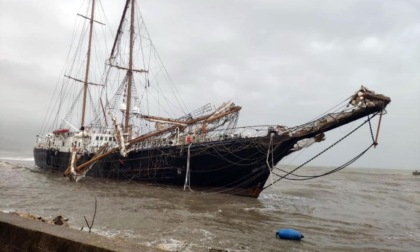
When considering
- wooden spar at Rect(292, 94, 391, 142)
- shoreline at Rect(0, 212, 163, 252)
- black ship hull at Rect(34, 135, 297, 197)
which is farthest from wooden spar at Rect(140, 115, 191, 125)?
shoreline at Rect(0, 212, 163, 252)

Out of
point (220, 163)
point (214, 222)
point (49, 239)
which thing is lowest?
point (214, 222)

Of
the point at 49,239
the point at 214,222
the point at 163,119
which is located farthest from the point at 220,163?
the point at 49,239

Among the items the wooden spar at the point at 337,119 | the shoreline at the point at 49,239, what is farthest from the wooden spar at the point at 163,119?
the shoreline at the point at 49,239

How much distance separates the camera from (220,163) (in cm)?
2141

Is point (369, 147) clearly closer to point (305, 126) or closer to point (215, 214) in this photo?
point (305, 126)

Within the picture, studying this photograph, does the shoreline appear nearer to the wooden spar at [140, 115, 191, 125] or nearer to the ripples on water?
the ripples on water

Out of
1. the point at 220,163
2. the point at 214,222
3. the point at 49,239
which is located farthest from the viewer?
the point at 220,163

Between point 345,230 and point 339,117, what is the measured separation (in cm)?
645

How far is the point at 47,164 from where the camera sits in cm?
4250

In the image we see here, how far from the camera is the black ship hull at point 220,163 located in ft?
66.7

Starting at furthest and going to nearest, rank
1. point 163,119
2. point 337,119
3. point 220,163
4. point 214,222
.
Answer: point 163,119 → point 220,163 → point 337,119 → point 214,222

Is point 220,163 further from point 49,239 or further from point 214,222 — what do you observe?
point 49,239

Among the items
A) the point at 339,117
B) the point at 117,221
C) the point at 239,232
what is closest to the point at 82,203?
the point at 117,221

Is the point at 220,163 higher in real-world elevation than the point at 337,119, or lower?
lower
